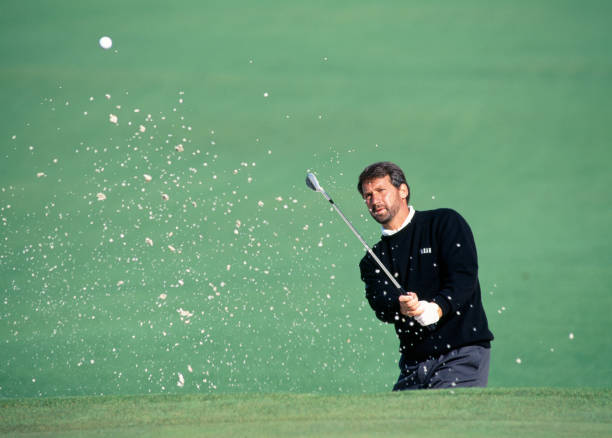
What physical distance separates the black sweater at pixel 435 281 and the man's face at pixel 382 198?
87mm

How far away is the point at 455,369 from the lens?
3.35m

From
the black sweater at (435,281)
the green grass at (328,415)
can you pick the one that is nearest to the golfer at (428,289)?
the black sweater at (435,281)

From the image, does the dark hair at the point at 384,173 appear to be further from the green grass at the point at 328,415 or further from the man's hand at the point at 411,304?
the green grass at the point at 328,415

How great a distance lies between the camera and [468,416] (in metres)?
2.47

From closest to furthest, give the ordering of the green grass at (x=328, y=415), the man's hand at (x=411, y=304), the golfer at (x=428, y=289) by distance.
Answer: the green grass at (x=328, y=415) → the man's hand at (x=411, y=304) → the golfer at (x=428, y=289)

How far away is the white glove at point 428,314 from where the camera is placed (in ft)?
10.4

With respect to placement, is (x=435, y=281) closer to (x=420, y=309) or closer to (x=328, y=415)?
(x=420, y=309)

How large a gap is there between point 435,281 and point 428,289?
40 millimetres

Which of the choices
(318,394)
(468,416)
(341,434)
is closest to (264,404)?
(318,394)

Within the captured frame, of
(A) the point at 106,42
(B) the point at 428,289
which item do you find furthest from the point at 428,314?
(A) the point at 106,42

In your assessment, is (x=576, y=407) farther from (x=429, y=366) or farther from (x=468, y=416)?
(x=429, y=366)

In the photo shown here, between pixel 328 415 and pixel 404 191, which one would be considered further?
pixel 404 191

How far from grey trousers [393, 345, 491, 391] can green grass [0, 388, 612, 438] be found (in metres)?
0.55

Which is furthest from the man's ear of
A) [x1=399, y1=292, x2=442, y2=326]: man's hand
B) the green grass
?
the green grass
